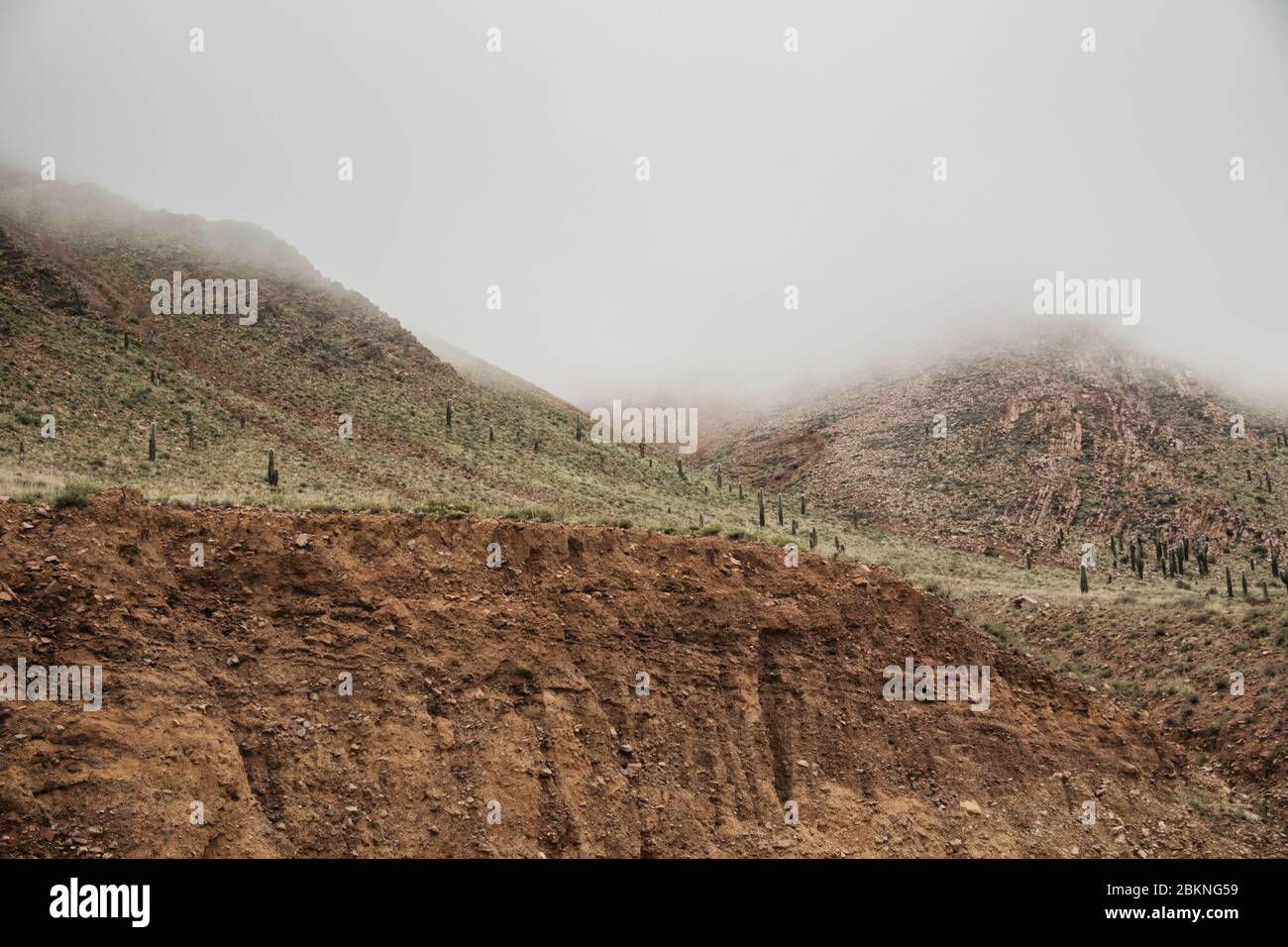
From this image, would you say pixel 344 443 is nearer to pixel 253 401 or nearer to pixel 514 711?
pixel 253 401

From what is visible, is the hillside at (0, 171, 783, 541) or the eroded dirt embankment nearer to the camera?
the eroded dirt embankment

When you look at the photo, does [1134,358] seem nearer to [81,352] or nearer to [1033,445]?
[1033,445]

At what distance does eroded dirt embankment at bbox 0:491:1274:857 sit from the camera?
35.1 ft

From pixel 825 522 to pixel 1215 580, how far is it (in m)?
15.7

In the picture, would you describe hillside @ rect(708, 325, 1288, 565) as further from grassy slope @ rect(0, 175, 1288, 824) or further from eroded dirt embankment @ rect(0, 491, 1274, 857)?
eroded dirt embankment @ rect(0, 491, 1274, 857)

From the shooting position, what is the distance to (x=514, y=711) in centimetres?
1311

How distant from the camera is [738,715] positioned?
566 inches

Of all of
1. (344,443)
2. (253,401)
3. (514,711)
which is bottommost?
(514,711)

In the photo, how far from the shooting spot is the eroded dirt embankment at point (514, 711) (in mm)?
10688

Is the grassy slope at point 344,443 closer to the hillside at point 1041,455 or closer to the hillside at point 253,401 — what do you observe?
the hillside at point 253,401

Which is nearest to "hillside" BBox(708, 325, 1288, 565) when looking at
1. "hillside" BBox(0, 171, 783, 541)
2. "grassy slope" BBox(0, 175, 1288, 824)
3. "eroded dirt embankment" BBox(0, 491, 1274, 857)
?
"grassy slope" BBox(0, 175, 1288, 824)

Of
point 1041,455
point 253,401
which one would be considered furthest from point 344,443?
point 1041,455

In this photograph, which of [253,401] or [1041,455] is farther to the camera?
[1041,455]

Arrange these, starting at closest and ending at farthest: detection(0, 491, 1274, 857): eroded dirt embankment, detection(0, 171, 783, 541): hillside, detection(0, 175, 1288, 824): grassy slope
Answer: detection(0, 491, 1274, 857): eroded dirt embankment
detection(0, 175, 1288, 824): grassy slope
detection(0, 171, 783, 541): hillside
